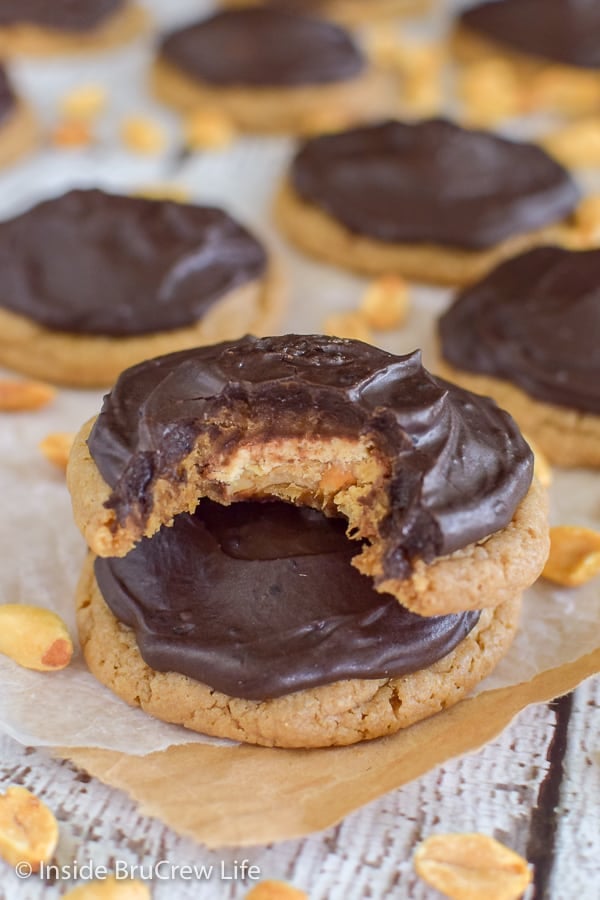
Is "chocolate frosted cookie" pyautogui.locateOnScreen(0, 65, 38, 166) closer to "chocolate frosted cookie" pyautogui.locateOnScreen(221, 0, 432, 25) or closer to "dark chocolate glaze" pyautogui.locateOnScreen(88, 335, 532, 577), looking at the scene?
"chocolate frosted cookie" pyautogui.locateOnScreen(221, 0, 432, 25)

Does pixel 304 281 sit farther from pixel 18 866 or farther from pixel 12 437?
pixel 18 866

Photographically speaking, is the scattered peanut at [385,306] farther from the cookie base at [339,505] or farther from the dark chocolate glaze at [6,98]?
the dark chocolate glaze at [6,98]

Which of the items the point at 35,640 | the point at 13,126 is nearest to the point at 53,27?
the point at 13,126

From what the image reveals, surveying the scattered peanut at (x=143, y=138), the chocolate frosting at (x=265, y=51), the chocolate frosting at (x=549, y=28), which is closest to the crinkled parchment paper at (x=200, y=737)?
the scattered peanut at (x=143, y=138)

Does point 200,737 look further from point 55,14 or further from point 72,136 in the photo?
point 55,14

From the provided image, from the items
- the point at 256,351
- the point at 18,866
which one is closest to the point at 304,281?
the point at 256,351
